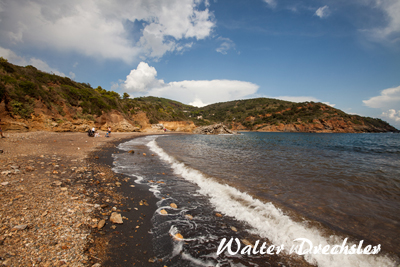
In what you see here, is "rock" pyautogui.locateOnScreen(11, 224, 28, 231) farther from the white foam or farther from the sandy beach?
the white foam

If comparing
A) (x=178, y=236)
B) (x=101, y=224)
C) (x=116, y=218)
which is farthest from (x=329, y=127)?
(x=101, y=224)

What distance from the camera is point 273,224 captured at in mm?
4082

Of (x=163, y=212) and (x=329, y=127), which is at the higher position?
(x=329, y=127)

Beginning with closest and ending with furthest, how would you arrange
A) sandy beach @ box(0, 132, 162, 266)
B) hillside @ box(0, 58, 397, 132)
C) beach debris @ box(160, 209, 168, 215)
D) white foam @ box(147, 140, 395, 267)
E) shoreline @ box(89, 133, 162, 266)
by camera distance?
1. sandy beach @ box(0, 132, 162, 266)
2. shoreline @ box(89, 133, 162, 266)
3. white foam @ box(147, 140, 395, 267)
4. beach debris @ box(160, 209, 168, 215)
5. hillside @ box(0, 58, 397, 132)

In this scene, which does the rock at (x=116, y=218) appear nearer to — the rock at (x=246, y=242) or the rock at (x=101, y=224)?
the rock at (x=101, y=224)

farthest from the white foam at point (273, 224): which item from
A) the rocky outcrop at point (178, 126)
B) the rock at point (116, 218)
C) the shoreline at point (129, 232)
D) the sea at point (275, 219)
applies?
the rocky outcrop at point (178, 126)

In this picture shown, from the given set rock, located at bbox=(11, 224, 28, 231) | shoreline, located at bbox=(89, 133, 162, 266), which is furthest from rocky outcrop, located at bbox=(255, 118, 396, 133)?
rock, located at bbox=(11, 224, 28, 231)

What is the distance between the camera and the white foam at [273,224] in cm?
301

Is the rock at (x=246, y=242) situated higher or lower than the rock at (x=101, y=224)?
lower

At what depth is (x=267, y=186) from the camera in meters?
6.80

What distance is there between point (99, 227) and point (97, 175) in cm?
421

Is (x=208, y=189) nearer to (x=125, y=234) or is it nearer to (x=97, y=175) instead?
(x=125, y=234)

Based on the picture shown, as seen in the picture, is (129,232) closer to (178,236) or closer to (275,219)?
(178,236)

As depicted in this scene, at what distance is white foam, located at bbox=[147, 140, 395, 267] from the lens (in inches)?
118
